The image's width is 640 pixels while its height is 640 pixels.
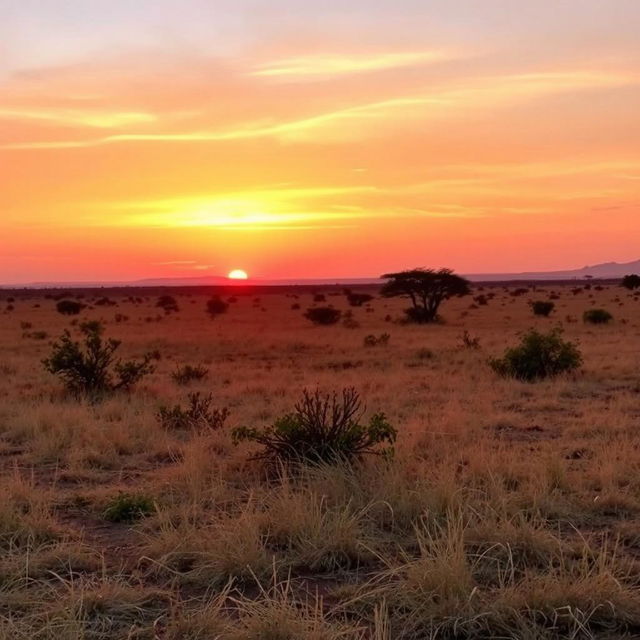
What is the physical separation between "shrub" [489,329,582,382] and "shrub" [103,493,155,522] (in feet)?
37.9

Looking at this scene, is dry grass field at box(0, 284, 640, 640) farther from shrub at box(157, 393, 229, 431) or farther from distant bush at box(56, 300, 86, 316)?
distant bush at box(56, 300, 86, 316)

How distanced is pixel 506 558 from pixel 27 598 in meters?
3.16

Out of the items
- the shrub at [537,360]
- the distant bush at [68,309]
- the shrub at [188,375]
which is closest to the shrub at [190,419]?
the shrub at [188,375]

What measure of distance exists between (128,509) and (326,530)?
1961 mm

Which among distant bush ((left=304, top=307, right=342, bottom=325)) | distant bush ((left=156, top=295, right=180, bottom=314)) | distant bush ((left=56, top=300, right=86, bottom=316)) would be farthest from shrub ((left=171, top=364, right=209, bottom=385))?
distant bush ((left=156, top=295, right=180, bottom=314))

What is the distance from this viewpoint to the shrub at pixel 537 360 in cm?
1680

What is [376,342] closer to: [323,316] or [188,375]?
[188,375]

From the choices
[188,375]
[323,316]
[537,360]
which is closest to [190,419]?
[188,375]

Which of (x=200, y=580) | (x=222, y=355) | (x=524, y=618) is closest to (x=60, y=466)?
(x=200, y=580)

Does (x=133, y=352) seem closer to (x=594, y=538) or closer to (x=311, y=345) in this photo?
(x=311, y=345)

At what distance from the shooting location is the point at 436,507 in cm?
606

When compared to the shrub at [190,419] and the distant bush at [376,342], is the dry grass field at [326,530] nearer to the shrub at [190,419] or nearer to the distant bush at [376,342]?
the shrub at [190,419]

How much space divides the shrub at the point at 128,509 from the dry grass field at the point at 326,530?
1.8 inches

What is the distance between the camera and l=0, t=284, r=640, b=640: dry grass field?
4320 mm
